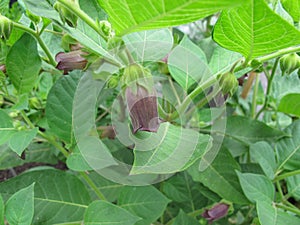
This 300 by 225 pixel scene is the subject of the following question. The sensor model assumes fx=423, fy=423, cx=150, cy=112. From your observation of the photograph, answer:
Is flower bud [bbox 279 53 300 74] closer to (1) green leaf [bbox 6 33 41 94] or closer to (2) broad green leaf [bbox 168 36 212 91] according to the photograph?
(2) broad green leaf [bbox 168 36 212 91]

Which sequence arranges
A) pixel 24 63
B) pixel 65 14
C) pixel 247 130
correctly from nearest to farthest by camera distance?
pixel 65 14 < pixel 24 63 < pixel 247 130

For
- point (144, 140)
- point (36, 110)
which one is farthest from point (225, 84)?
point (36, 110)

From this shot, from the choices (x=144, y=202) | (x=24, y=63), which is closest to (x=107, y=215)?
(x=144, y=202)

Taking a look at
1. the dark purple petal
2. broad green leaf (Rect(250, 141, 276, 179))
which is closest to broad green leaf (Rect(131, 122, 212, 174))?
the dark purple petal

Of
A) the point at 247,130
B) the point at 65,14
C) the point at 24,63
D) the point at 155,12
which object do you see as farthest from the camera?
the point at 247,130

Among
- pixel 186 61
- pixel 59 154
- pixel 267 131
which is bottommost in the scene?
pixel 59 154

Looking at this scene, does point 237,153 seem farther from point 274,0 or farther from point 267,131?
point 274,0

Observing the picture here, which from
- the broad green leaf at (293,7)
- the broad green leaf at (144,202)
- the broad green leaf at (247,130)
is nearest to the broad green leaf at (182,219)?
the broad green leaf at (144,202)

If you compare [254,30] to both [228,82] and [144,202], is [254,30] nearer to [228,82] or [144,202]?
[228,82]
